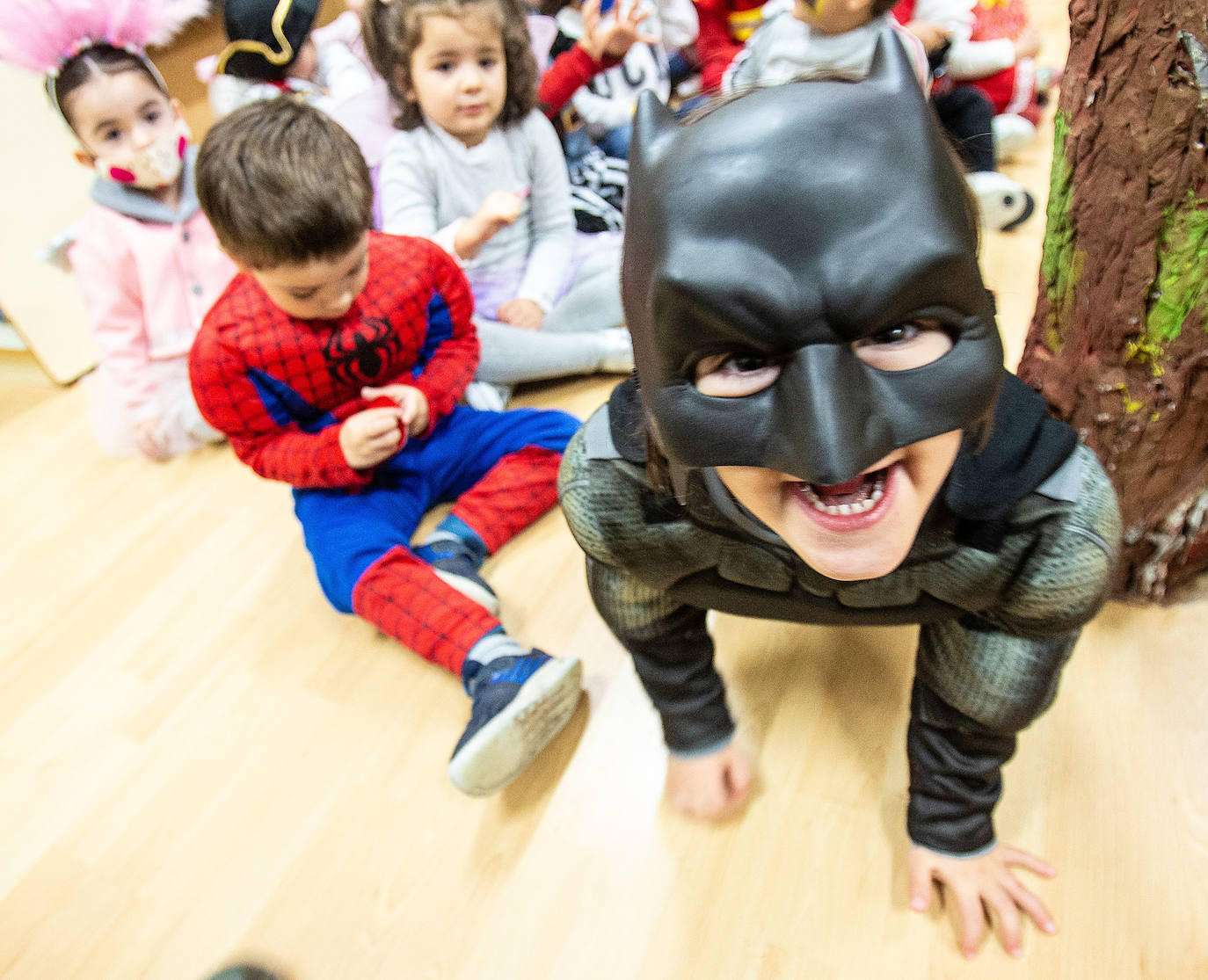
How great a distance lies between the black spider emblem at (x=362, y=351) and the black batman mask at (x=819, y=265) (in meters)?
0.74

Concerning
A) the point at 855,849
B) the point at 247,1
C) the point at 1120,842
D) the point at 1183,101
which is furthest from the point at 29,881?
the point at 247,1

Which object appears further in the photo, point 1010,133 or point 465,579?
point 1010,133

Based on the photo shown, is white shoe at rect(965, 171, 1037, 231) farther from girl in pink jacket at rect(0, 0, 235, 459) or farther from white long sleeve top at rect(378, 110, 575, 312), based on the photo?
girl in pink jacket at rect(0, 0, 235, 459)

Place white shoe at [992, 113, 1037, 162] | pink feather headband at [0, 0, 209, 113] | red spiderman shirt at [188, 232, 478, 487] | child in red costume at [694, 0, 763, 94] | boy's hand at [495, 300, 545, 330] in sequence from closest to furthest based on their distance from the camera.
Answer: red spiderman shirt at [188, 232, 478, 487]
pink feather headband at [0, 0, 209, 113]
boy's hand at [495, 300, 545, 330]
white shoe at [992, 113, 1037, 162]
child in red costume at [694, 0, 763, 94]

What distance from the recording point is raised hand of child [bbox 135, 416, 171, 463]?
56.7 inches

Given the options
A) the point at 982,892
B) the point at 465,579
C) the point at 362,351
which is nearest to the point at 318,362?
the point at 362,351

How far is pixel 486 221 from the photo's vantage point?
1.31 meters

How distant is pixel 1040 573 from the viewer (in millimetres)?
547

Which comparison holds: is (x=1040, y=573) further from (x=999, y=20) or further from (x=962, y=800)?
(x=999, y=20)

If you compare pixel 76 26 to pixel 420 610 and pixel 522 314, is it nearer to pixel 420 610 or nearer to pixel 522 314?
pixel 522 314

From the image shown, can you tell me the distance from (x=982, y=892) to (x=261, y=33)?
1824 millimetres

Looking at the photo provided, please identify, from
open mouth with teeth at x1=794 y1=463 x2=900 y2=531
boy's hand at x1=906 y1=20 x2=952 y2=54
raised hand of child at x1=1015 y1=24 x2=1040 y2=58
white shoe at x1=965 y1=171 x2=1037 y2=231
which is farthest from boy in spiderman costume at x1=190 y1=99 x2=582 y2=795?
raised hand of child at x1=1015 y1=24 x2=1040 y2=58

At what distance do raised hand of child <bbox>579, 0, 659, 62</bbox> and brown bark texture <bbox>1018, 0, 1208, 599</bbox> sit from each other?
3.70 feet

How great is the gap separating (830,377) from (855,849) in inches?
22.6
